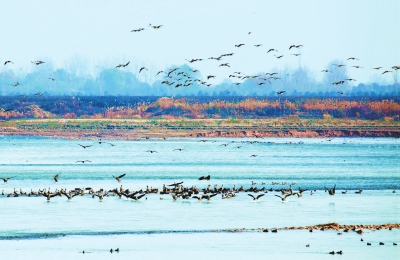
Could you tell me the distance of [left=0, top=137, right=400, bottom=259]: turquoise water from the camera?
98.8 feet

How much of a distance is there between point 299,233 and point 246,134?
234 feet

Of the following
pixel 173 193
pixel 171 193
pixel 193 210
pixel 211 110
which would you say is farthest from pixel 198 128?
pixel 193 210

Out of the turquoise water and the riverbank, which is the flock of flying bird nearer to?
the turquoise water

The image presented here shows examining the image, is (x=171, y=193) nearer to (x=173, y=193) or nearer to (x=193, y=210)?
(x=173, y=193)

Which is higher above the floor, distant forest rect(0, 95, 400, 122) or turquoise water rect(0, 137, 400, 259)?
distant forest rect(0, 95, 400, 122)

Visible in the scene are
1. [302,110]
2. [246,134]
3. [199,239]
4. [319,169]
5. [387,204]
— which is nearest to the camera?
[199,239]

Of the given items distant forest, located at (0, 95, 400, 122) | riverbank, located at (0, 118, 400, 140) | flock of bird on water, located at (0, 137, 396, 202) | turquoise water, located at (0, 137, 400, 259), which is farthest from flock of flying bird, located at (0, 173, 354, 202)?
distant forest, located at (0, 95, 400, 122)

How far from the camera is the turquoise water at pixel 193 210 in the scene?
30.1m

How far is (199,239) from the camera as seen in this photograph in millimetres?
31594

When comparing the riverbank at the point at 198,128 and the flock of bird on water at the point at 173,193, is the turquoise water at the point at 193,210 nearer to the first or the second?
the flock of bird on water at the point at 173,193

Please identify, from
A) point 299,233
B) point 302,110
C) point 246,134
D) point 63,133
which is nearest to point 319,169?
point 299,233

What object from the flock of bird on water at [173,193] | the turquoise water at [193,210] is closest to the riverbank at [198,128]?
the turquoise water at [193,210]

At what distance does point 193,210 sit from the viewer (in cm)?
3834

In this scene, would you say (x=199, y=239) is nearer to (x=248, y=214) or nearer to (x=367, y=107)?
(x=248, y=214)
